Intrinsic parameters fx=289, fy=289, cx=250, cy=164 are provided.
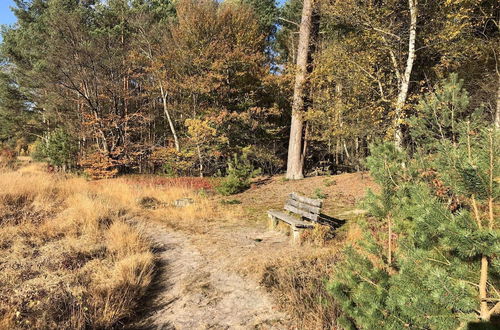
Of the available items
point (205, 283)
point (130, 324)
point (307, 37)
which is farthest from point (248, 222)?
point (307, 37)

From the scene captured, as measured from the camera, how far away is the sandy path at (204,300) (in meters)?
3.15

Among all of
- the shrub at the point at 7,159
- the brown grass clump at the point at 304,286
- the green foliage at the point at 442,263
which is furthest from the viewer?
the shrub at the point at 7,159

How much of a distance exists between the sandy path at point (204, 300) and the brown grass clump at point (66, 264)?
0.92 feet

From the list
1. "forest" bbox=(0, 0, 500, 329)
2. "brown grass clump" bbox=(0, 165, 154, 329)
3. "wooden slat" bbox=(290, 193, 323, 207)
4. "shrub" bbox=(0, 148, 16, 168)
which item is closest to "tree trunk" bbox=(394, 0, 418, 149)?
"forest" bbox=(0, 0, 500, 329)

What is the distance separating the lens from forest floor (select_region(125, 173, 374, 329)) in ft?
10.6

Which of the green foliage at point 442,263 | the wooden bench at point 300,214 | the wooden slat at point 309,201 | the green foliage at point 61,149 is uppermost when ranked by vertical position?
the green foliage at point 61,149

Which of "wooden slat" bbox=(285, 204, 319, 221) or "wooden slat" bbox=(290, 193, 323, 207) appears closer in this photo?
"wooden slat" bbox=(285, 204, 319, 221)

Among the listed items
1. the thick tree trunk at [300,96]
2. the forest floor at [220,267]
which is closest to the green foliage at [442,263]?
the forest floor at [220,267]

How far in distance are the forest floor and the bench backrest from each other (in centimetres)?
60

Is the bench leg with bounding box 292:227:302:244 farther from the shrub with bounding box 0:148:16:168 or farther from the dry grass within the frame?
the shrub with bounding box 0:148:16:168

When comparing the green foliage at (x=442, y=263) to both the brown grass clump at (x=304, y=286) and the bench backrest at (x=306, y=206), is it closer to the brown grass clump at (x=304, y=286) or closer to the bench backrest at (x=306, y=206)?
the brown grass clump at (x=304, y=286)

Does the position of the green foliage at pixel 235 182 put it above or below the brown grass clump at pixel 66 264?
above

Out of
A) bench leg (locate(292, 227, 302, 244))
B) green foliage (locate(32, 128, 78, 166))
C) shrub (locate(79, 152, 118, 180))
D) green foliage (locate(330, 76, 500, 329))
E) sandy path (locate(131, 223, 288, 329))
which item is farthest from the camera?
green foliage (locate(32, 128, 78, 166))

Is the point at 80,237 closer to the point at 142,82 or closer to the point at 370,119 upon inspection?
the point at 370,119
